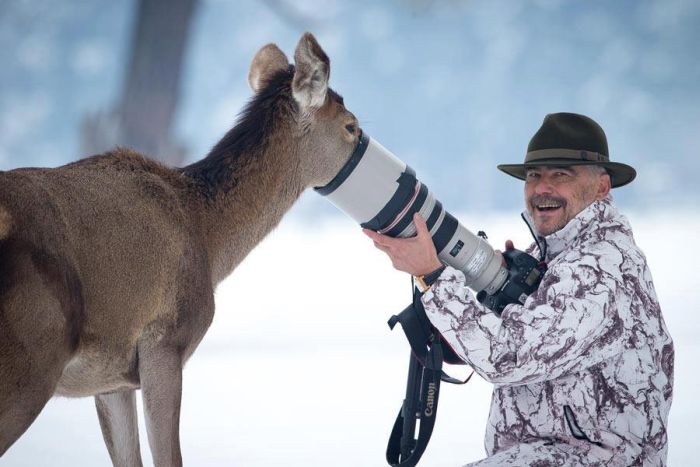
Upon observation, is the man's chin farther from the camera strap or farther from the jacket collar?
the camera strap

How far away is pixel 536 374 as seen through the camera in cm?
281

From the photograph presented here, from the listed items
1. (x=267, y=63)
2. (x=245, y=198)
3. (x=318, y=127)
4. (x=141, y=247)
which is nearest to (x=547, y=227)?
(x=318, y=127)

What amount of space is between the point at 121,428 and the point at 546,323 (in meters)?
1.83

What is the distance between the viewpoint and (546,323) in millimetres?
2787

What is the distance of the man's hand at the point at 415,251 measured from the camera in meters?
3.06

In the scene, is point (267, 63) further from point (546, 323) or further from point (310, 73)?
point (546, 323)

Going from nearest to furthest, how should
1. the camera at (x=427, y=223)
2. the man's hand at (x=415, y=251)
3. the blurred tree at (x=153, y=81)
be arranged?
the man's hand at (x=415, y=251) → the camera at (x=427, y=223) → the blurred tree at (x=153, y=81)

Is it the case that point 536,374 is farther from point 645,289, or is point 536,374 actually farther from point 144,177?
point 144,177

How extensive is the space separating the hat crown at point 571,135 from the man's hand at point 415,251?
0.62 m

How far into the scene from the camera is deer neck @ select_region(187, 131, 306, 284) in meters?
3.43

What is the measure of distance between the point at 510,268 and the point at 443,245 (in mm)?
298

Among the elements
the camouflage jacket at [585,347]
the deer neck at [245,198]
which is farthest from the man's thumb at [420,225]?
the deer neck at [245,198]

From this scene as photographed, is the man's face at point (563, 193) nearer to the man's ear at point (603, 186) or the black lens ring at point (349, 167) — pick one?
the man's ear at point (603, 186)

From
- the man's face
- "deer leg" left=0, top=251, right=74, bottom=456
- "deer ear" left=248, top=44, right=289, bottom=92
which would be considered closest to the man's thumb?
the man's face
